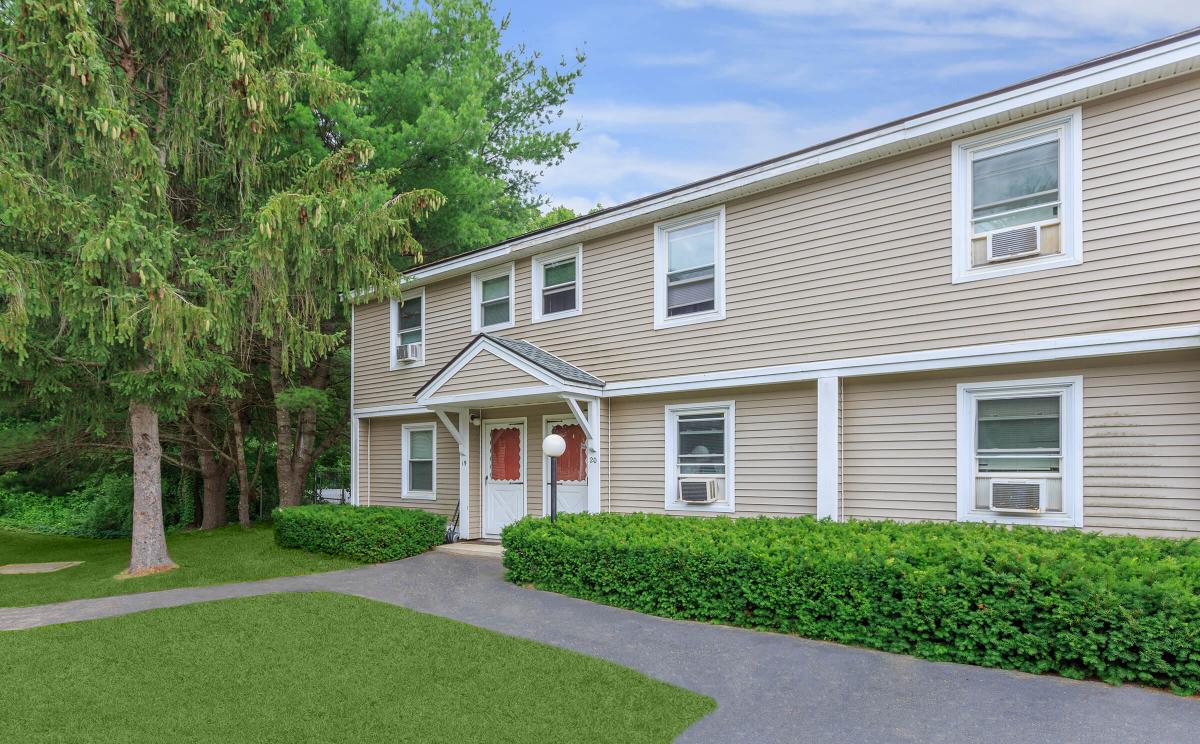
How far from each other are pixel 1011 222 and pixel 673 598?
208 inches

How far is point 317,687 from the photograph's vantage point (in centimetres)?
530

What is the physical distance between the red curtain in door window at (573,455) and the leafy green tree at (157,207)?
150 inches

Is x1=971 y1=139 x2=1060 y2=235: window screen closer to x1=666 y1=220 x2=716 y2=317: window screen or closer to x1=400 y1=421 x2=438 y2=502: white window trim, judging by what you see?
x1=666 y1=220 x2=716 y2=317: window screen

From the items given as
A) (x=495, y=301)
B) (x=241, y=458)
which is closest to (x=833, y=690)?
(x=495, y=301)

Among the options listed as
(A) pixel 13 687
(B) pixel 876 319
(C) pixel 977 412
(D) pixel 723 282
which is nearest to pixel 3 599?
(A) pixel 13 687

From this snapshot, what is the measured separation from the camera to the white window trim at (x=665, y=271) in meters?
9.56

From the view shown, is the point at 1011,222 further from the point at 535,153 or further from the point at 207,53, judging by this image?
the point at 535,153

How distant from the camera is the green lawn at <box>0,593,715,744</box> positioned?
452 cm

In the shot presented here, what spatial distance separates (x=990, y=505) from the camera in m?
7.36

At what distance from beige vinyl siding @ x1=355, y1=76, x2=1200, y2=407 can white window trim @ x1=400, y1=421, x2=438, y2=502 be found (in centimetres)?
320

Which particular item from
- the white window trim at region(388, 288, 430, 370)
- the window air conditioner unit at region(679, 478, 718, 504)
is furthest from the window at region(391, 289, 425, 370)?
the window air conditioner unit at region(679, 478, 718, 504)

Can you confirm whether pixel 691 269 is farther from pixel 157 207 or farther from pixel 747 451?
pixel 157 207

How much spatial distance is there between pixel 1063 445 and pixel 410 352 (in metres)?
10.7

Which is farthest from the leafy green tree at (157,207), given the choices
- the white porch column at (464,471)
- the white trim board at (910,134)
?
the white trim board at (910,134)
